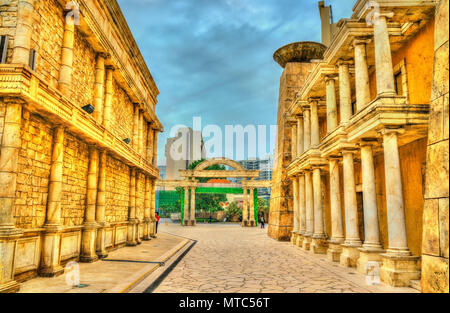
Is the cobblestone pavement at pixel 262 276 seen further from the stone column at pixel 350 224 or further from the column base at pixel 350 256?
the stone column at pixel 350 224

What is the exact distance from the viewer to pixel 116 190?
1305 cm

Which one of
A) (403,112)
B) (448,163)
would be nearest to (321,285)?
(448,163)

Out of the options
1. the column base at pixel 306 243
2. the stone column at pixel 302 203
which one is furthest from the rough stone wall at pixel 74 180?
the stone column at pixel 302 203

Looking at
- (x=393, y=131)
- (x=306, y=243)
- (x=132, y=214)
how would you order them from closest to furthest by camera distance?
(x=393, y=131), (x=306, y=243), (x=132, y=214)

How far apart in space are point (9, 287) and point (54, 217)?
7.17 feet

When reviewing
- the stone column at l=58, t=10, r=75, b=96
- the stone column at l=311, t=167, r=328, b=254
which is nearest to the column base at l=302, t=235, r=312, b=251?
the stone column at l=311, t=167, r=328, b=254

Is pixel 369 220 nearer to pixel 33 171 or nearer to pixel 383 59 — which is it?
pixel 383 59

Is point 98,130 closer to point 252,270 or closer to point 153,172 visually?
point 252,270

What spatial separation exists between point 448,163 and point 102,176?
1015 centimetres

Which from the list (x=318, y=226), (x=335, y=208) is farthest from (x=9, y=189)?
(x=318, y=226)

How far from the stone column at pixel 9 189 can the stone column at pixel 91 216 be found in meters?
3.70

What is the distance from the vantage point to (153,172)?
61.7ft

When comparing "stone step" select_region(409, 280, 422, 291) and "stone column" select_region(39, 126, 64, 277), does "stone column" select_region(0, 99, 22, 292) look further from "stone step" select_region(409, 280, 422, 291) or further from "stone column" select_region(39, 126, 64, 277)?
"stone step" select_region(409, 280, 422, 291)

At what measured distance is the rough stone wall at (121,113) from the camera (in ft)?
41.9
